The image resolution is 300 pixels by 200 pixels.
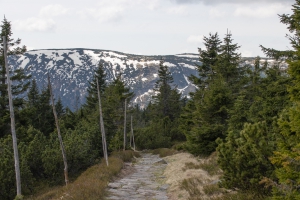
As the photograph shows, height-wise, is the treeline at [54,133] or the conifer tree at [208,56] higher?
the conifer tree at [208,56]

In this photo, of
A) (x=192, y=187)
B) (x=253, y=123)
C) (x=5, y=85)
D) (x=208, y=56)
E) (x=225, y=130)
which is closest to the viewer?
(x=192, y=187)

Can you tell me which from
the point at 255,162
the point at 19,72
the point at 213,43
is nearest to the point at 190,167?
the point at 255,162

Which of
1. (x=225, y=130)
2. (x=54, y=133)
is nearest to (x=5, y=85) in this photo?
(x=54, y=133)

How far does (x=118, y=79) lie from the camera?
4512cm

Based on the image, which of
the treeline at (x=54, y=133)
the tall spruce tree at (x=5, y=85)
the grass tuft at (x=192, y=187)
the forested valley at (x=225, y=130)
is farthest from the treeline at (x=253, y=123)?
the tall spruce tree at (x=5, y=85)

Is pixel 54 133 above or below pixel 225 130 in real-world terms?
below

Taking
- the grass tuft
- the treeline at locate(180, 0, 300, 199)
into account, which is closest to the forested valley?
the treeline at locate(180, 0, 300, 199)

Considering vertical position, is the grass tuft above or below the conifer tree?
below

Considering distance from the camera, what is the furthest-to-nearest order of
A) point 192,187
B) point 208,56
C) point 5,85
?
1. point 208,56
2. point 5,85
3. point 192,187

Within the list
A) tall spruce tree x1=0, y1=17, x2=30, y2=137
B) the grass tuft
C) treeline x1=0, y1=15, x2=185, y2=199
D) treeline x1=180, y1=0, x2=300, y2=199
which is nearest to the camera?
treeline x1=180, y1=0, x2=300, y2=199

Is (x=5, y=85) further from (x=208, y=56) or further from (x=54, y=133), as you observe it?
(x=208, y=56)

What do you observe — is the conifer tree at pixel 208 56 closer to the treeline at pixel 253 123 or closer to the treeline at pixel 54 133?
the treeline at pixel 253 123

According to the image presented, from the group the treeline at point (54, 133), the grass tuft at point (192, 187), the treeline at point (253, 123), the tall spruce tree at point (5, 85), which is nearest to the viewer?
the treeline at point (253, 123)

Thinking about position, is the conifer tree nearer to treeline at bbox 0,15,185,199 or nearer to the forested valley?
the forested valley
